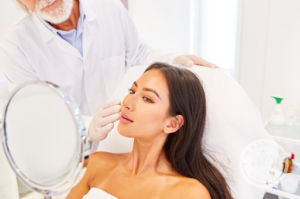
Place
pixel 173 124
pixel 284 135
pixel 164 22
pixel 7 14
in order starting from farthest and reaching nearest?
1. pixel 164 22
2. pixel 284 135
3. pixel 7 14
4. pixel 173 124

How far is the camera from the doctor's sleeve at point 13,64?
1071mm

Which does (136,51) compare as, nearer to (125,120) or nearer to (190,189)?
(125,120)

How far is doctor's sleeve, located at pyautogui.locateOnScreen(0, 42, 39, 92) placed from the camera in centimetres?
107

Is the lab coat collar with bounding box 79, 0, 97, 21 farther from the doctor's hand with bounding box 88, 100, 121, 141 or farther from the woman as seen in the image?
the doctor's hand with bounding box 88, 100, 121, 141

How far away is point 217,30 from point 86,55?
146cm

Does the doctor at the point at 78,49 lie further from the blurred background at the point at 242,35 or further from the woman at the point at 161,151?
the blurred background at the point at 242,35

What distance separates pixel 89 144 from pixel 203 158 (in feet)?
2.40

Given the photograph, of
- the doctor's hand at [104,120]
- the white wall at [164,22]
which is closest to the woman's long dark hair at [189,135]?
the doctor's hand at [104,120]

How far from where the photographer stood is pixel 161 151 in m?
1.05

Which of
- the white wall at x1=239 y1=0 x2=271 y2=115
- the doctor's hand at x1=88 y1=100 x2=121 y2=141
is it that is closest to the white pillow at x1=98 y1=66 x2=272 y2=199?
the doctor's hand at x1=88 y1=100 x2=121 y2=141

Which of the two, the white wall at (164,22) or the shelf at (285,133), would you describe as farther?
the white wall at (164,22)

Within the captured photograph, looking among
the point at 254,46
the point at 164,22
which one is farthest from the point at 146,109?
the point at 164,22

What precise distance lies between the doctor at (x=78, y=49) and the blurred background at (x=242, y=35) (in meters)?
0.91

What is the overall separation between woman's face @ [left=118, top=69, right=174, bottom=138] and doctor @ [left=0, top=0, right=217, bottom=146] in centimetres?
15
